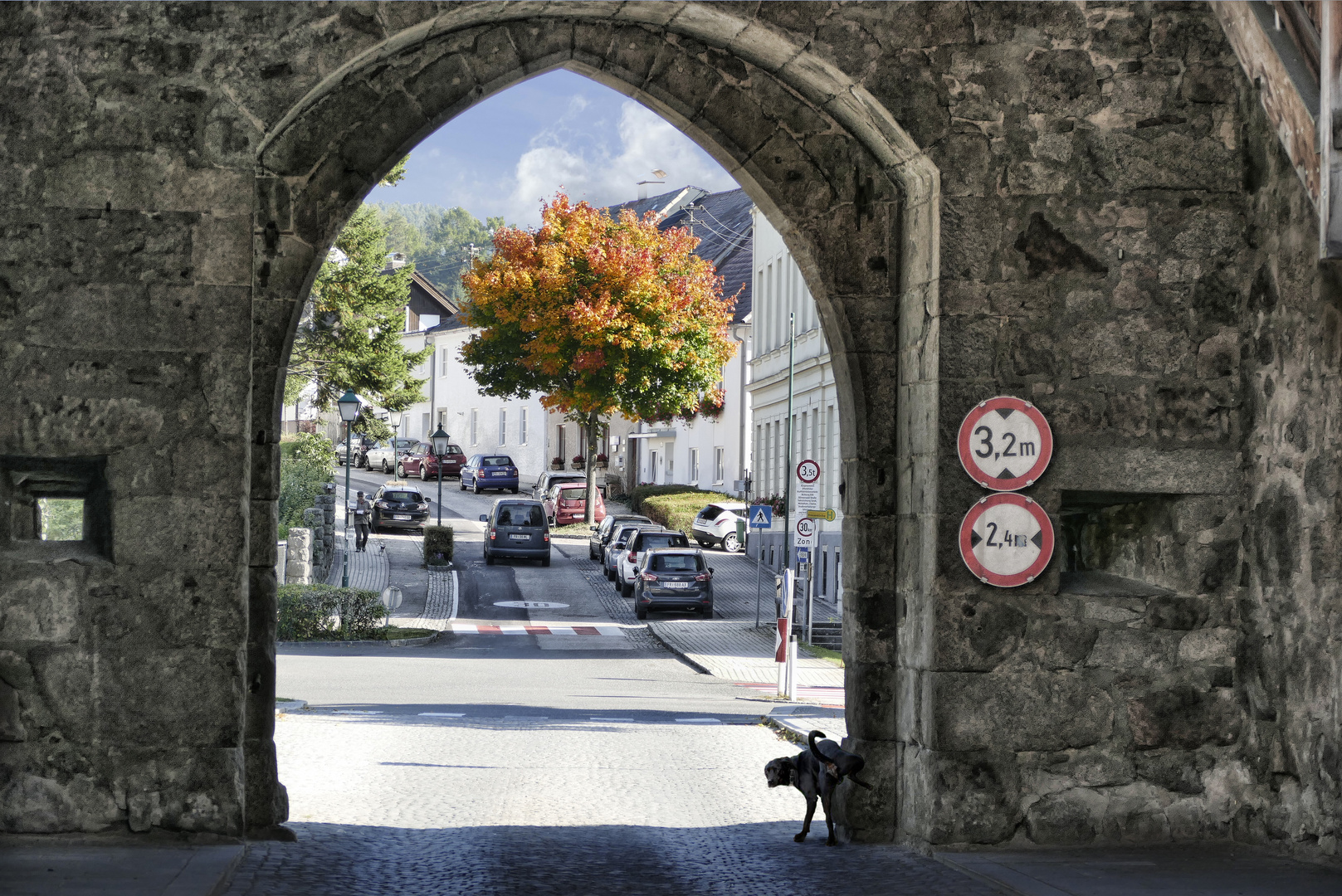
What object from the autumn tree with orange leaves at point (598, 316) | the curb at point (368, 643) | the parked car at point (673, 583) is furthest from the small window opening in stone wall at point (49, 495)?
the autumn tree with orange leaves at point (598, 316)

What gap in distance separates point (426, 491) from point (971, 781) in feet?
180

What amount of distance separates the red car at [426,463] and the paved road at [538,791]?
41.6 meters

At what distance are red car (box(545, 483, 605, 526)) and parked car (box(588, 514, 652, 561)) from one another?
6.82m

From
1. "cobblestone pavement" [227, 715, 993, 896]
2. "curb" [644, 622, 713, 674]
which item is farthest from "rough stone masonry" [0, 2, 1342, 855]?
"curb" [644, 622, 713, 674]

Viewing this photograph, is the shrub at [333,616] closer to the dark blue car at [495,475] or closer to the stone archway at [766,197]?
the stone archway at [766,197]

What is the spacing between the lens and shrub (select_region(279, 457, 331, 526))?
3597 centimetres

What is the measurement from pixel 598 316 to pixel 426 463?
20.9m

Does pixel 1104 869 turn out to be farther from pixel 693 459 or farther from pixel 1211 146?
pixel 693 459

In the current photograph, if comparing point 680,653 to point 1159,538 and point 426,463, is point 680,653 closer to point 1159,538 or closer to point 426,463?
point 1159,538

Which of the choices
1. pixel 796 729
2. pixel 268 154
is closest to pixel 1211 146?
pixel 268 154

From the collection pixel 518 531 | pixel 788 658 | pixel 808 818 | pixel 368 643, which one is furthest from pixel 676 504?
pixel 808 818

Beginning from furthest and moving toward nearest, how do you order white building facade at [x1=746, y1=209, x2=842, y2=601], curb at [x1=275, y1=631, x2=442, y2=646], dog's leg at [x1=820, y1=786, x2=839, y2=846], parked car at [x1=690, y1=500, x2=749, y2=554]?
1. parked car at [x1=690, y1=500, x2=749, y2=554]
2. white building facade at [x1=746, y1=209, x2=842, y2=601]
3. curb at [x1=275, y1=631, x2=442, y2=646]
4. dog's leg at [x1=820, y1=786, x2=839, y2=846]

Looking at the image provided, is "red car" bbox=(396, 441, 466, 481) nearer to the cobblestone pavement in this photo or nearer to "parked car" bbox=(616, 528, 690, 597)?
"parked car" bbox=(616, 528, 690, 597)

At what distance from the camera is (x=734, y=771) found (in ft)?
42.6
